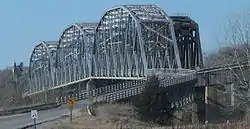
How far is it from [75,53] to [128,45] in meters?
34.3

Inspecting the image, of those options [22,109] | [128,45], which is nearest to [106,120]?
[22,109]

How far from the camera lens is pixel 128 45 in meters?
139

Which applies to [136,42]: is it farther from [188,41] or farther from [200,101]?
[200,101]

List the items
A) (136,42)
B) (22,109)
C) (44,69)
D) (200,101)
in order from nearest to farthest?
1. (22,109)
2. (200,101)
3. (136,42)
4. (44,69)

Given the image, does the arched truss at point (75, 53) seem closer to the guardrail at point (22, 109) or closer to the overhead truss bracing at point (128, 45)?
the overhead truss bracing at point (128, 45)

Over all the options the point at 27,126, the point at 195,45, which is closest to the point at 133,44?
the point at 195,45

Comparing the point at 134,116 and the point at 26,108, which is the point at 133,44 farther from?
the point at 134,116

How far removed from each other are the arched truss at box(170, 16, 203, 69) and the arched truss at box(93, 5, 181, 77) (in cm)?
336

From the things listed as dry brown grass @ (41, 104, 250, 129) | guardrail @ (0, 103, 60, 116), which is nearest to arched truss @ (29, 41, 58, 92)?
guardrail @ (0, 103, 60, 116)

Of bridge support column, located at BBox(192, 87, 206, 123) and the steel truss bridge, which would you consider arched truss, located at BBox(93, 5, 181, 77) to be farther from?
bridge support column, located at BBox(192, 87, 206, 123)

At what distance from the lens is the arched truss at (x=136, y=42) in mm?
132625

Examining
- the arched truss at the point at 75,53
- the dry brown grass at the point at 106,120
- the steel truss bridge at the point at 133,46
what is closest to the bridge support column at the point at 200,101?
the dry brown grass at the point at 106,120

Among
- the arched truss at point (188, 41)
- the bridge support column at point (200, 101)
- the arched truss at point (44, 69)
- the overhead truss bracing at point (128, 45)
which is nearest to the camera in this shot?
the bridge support column at point (200, 101)

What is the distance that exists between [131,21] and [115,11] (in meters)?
9.80
